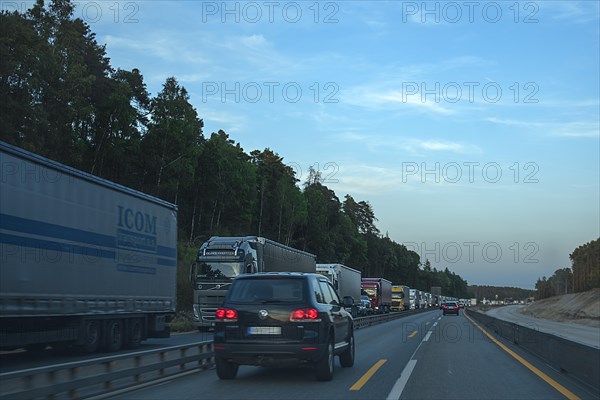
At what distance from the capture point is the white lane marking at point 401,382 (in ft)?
33.8

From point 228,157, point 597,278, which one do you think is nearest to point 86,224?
point 228,157

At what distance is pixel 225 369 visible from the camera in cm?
1202

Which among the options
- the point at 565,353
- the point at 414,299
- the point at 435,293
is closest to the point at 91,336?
the point at 565,353

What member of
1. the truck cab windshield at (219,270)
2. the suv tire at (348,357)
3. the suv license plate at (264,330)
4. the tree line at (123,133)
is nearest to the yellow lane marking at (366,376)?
the suv tire at (348,357)

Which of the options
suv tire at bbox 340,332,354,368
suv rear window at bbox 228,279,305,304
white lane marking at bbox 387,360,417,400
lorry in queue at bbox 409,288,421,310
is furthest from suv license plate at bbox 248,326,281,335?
lorry in queue at bbox 409,288,421,310

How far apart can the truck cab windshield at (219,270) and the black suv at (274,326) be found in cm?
1501

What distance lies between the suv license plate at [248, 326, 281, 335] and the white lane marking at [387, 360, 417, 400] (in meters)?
2.10

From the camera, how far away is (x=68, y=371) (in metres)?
9.59

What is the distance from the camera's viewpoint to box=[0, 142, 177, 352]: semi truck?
1341 cm

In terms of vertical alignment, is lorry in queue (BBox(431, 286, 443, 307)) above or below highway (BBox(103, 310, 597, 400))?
below

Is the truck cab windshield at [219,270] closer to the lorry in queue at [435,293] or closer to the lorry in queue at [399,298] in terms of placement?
the lorry in queue at [399,298]

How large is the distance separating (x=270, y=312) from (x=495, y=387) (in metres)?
3.97

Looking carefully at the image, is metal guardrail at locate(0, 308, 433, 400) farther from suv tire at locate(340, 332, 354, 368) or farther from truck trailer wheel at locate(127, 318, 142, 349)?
truck trailer wheel at locate(127, 318, 142, 349)

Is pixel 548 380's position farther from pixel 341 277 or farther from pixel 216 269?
pixel 341 277
